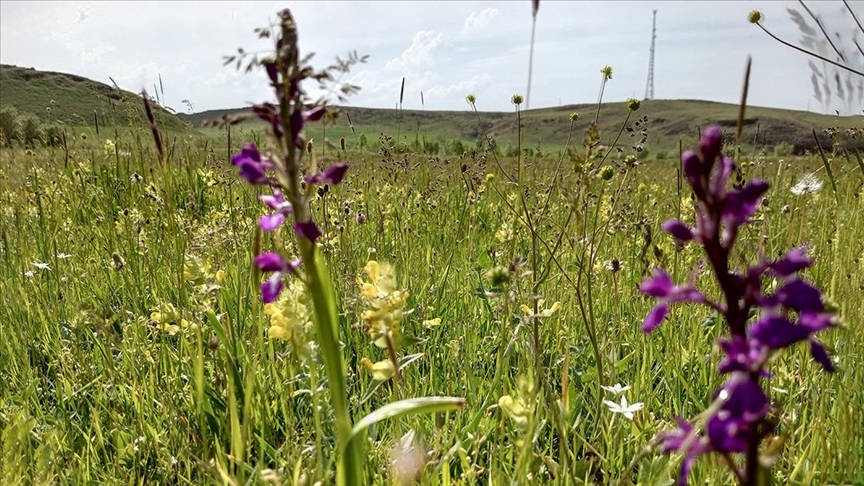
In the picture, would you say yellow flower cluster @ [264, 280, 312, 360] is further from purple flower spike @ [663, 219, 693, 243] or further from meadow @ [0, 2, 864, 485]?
purple flower spike @ [663, 219, 693, 243]

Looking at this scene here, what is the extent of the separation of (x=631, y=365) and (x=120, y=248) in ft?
9.41

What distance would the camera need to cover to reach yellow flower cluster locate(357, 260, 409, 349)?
118cm

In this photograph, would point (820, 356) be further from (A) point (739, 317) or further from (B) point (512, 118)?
(B) point (512, 118)

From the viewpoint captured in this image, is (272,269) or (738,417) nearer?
(738,417)

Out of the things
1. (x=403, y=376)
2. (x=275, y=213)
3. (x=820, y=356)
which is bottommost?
(x=403, y=376)

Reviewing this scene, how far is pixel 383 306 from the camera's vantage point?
120 cm

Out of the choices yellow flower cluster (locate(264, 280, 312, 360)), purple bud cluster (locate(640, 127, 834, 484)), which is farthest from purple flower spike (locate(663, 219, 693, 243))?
yellow flower cluster (locate(264, 280, 312, 360))

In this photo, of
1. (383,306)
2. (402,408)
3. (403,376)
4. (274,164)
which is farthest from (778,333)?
(403,376)

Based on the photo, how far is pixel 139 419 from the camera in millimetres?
1726

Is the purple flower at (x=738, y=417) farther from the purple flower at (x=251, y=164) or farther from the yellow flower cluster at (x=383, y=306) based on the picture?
the yellow flower cluster at (x=383, y=306)

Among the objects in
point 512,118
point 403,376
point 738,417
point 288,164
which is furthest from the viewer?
point 512,118

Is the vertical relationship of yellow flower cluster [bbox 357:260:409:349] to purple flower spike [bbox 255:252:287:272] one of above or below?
below

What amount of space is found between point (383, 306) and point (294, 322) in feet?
0.65

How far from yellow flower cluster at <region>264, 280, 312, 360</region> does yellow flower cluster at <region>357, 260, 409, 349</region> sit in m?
0.13
